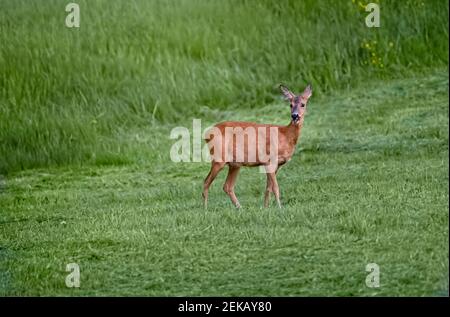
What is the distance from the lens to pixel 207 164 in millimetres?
14273

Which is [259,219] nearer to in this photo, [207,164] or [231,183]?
[231,183]

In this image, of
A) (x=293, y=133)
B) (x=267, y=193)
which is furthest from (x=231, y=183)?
(x=293, y=133)

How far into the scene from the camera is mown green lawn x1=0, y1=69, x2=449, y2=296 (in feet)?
28.7

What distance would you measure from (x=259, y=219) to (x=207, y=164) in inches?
158

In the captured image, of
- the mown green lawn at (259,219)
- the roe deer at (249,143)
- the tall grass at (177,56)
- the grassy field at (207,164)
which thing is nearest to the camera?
the mown green lawn at (259,219)

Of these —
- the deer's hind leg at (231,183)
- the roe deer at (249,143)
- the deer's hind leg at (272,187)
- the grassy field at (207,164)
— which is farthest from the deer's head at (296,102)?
the grassy field at (207,164)

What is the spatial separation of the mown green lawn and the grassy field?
0.03 metres

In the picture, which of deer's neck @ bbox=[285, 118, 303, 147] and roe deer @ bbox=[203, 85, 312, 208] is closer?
roe deer @ bbox=[203, 85, 312, 208]

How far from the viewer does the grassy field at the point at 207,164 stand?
905 centimetres

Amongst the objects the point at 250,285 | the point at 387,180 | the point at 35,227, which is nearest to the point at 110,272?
the point at 250,285

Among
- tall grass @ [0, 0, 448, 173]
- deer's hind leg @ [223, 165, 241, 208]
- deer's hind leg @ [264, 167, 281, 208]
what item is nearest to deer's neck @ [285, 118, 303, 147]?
deer's hind leg @ [264, 167, 281, 208]

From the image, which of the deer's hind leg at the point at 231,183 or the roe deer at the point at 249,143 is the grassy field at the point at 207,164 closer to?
the deer's hind leg at the point at 231,183

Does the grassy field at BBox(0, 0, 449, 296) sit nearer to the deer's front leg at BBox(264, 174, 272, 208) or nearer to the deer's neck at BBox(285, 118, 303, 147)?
the deer's front leg at BBox(264, 174, 272, 208)

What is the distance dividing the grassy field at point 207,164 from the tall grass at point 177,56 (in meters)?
0.03
